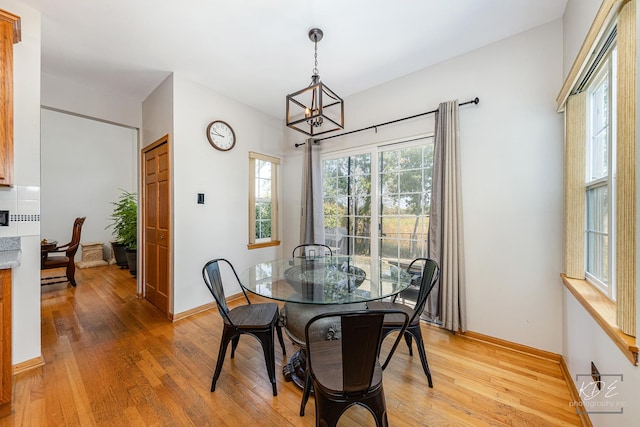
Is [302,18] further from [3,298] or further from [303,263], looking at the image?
[3,298]

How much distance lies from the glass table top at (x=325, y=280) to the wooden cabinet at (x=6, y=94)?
6.08ft

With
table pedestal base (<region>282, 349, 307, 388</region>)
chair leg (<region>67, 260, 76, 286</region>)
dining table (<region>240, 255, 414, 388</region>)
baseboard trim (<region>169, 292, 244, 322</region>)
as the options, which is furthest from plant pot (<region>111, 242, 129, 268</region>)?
table pedestal base (<region>282, 349, 307, 388</region>)

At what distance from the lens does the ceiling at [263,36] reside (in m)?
1.97

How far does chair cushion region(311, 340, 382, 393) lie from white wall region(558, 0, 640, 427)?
1031 mm

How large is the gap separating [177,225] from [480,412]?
324cm

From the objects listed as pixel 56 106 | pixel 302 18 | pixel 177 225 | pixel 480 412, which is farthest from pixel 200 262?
pixel 480 412

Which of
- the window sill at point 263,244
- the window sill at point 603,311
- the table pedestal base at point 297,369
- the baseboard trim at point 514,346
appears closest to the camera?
the window sill at point 603,311

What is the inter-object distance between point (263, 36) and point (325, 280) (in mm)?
2321

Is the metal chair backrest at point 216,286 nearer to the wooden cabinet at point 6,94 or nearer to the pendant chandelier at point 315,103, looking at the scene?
the pendant chandelier at point 315,103

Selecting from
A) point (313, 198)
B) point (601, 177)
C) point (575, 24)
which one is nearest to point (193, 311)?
point (313, 198)

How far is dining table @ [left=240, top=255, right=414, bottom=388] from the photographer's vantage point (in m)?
1.61

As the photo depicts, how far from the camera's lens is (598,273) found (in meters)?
1.67

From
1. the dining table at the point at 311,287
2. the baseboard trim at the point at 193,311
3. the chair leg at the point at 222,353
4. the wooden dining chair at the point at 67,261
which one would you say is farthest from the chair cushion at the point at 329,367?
the wooden dining chair at the point at 67,261

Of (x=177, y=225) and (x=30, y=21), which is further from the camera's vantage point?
(x=177, y=225)
